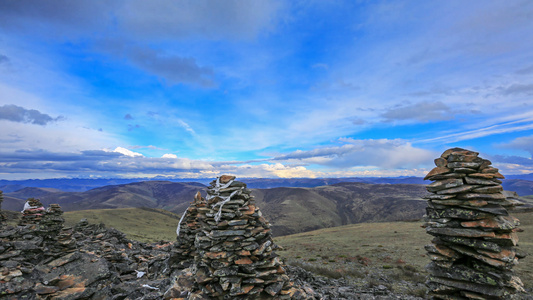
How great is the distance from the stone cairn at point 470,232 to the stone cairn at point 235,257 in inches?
212

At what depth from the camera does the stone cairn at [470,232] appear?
5.82 metres

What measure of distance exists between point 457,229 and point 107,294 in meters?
16.9

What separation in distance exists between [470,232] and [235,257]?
757cm

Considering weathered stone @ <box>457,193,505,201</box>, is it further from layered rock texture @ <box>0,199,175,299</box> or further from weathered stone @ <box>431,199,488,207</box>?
layered rock texture @ <box>0,199,175,299</box>

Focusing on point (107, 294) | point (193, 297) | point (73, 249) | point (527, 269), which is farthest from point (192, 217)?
point (527, 269)

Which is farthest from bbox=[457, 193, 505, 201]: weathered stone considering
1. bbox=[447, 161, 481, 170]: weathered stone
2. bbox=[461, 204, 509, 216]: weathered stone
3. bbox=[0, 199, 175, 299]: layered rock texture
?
bbox=[0, 199, 175, 299]: layered rock texture

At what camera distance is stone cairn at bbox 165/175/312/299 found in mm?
8406

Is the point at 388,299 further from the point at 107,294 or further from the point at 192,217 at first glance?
the point at 107,294

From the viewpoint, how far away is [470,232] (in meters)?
6.01

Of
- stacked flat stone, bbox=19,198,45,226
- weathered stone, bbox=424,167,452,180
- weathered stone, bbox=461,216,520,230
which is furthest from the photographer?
stacked flat stone, bbox=19,198,45,226

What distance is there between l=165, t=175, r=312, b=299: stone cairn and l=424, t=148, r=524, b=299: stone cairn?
5.39 m

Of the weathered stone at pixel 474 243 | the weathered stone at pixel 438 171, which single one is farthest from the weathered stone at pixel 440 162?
the weathered stone at pixel 474 243

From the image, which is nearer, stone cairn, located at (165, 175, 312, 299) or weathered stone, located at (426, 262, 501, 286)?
weathered stone, located at (426, 262, 501, 286)

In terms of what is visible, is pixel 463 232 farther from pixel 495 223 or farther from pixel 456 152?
pixel 456 152
